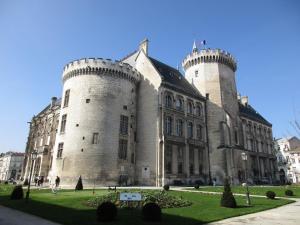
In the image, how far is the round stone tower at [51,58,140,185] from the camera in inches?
1442

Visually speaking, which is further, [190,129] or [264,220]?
[190,129]

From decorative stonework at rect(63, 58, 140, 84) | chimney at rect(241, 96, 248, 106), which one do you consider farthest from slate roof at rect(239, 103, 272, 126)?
decorative stonework at rect(63, 58, 140, 84)

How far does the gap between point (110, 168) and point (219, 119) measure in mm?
22132

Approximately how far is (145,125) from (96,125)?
7.98 metres

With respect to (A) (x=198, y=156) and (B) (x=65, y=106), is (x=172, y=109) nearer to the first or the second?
(A) (x=198, y=156)

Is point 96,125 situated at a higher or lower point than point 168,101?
lower

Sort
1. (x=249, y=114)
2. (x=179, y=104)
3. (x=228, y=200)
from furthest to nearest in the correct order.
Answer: (x=249, y=114), (x=179, y=104), (x=228, y=200)

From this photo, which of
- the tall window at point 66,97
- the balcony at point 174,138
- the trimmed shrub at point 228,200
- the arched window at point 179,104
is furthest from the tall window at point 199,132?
the trimmed shrub at point 228,200

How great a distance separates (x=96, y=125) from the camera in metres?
37.9

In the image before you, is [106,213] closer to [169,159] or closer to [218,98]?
[169,159]

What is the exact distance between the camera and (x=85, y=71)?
134 ft

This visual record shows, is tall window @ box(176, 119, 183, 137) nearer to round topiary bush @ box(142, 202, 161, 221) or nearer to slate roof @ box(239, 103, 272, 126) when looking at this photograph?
slate roof @ box(239, 103, 272, 126)

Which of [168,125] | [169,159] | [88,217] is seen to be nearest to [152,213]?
[88,217]

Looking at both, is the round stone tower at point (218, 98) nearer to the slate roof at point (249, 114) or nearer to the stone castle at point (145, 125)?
the stone castle at point (145, 125)
